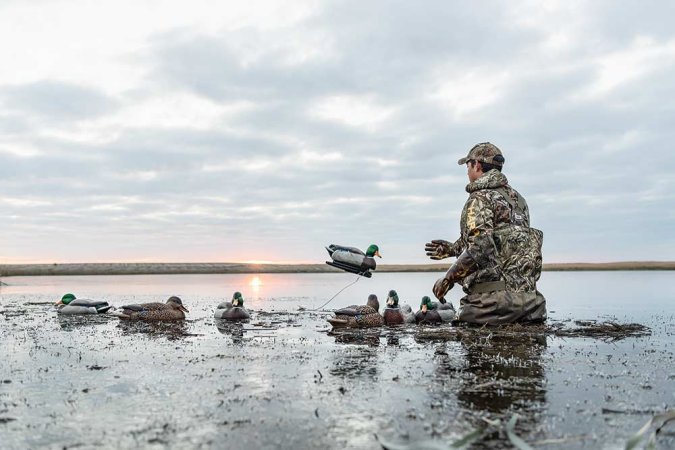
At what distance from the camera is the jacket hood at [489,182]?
36.4ft

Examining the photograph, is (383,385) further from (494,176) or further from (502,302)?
(494,176)

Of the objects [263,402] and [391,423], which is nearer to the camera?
[391,423]

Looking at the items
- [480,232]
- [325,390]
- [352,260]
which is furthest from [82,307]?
[325,390]

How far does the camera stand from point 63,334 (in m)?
11.5

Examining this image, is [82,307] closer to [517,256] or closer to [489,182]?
[489,182]

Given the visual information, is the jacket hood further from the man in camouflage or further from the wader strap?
the wader strap

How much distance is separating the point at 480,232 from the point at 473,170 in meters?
1.62

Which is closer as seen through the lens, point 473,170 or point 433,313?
point 473,170

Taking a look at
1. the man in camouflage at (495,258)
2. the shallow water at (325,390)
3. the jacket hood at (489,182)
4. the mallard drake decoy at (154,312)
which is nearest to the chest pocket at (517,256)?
the man in camouflage at (495,258)

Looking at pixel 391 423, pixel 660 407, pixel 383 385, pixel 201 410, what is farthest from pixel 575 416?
pixel 201 410

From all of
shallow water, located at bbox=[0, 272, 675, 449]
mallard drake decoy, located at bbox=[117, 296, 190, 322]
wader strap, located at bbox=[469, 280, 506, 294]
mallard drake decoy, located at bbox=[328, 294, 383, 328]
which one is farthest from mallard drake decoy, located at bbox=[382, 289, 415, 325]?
mallard drake decoy, located at bbox=[117, 296, 190, 322]

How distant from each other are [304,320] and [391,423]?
9.94 m

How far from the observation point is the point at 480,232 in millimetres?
10516

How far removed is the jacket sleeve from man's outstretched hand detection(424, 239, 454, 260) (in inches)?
53.0
